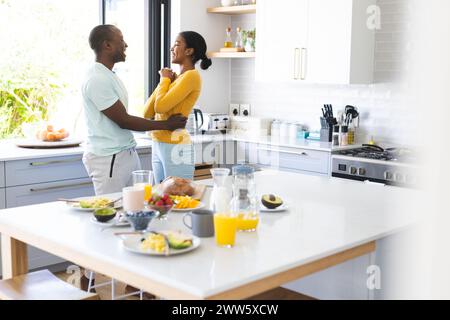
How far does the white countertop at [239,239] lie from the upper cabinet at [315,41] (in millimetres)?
1975

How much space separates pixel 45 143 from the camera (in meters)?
4.37

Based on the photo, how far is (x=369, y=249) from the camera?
2.16 m

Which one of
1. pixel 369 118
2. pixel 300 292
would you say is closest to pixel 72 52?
pixel 369 118

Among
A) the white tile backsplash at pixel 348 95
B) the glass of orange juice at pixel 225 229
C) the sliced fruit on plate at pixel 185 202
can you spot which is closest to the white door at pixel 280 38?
the white tile backsplash at pixel 348 95

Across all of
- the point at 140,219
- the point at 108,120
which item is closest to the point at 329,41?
the point at 108,120

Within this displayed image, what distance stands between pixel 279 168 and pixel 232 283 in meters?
3.46

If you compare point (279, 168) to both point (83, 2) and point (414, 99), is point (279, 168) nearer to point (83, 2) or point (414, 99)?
point (83, 2)

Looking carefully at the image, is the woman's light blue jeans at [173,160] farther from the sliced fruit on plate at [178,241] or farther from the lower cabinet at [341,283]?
the sliced fruit on plate at [178,241]

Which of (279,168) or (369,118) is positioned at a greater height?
(369,118)

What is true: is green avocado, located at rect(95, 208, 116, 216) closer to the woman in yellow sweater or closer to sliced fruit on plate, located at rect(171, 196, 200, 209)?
sliced fruit on plate, located at rect(171, 196, 200, 209)

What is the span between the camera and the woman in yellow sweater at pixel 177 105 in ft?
12.4

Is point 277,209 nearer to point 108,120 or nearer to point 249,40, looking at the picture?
point 108,120

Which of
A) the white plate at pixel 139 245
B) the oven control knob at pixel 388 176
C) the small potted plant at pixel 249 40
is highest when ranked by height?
the small potted plant at pixel 249 40

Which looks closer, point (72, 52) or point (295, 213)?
point (295, 213)
